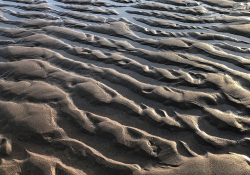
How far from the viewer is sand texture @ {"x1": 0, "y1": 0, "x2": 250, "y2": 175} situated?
157 cm

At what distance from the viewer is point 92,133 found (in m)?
1.76

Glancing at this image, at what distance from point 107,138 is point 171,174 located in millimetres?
553

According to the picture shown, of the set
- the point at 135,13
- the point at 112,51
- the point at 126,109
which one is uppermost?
the point at 135,13

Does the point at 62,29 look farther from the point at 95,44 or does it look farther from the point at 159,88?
the point at 159,88

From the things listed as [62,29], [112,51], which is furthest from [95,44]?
[62,29]

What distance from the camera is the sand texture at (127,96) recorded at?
157 centimetres

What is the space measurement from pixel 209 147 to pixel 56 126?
4.12 ft

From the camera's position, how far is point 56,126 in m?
1.84

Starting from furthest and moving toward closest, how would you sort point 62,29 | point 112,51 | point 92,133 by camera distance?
point 62,29, point 112,51, point 92,133

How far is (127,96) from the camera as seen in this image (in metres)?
2.11

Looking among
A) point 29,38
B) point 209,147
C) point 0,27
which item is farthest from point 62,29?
point 209,147

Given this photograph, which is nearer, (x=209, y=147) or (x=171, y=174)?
(x=171, y=174)

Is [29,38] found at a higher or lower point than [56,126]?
higher

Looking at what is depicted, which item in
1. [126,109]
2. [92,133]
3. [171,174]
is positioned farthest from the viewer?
[126,109]
